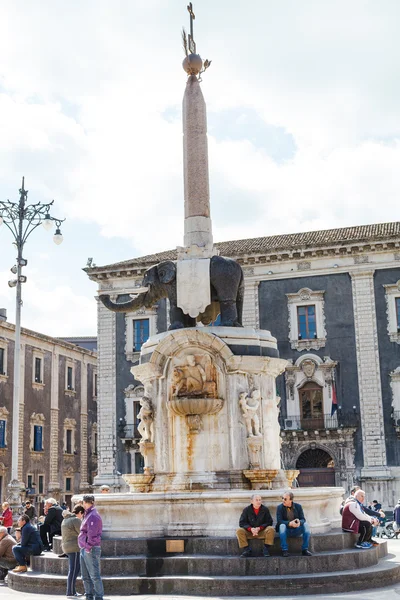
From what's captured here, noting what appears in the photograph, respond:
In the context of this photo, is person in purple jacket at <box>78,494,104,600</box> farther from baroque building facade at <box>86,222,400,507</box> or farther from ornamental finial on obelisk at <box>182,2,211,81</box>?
baroque building facade at <box>86,222,400,507</box>

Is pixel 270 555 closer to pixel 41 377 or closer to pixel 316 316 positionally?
pixel 316 316

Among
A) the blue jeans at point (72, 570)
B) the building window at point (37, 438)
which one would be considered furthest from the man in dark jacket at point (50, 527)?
the building window at point (37, 438)

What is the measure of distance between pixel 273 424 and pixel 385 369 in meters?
25.1

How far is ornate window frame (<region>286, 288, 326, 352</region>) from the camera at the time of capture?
127 ft

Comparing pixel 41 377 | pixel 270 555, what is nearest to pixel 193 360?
pixel 270 555

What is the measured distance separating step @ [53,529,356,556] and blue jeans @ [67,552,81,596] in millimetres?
891

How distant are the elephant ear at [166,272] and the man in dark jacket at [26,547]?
5042 millimetres

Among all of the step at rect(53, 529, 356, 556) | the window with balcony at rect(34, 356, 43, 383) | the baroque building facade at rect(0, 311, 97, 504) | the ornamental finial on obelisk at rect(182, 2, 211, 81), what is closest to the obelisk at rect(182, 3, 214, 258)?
the ornamental finial on obelisk at rect(182, 2, 211, 81)

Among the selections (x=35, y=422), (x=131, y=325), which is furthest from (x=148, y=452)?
(x=35, y=422)

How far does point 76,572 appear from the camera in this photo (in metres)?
10.4

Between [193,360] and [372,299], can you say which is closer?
[193,360]

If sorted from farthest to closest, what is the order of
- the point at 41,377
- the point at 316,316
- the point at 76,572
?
the point at 41,377
the point at 316,316
the point at 76,572

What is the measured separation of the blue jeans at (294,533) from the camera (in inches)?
417

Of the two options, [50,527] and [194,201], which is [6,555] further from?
[194,201]
